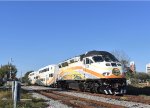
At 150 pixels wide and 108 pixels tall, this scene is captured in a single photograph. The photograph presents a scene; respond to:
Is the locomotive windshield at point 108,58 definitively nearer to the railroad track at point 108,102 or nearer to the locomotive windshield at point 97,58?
the locomotive windshield at point 97,58

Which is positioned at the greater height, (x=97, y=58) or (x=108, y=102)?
(x=97, y=58)

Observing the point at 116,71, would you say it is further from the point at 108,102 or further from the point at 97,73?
the point at 108,102

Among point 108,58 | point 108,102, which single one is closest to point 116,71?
point 108,58

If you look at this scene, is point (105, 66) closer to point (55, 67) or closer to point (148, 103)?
point (148, 103)

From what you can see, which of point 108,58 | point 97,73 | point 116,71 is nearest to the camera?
point 116,71

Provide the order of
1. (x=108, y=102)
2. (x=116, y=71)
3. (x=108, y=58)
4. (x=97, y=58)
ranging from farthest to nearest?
(x=97, y=58), (x=108, y=58), (x=116, y=71), (x=108, y=102)

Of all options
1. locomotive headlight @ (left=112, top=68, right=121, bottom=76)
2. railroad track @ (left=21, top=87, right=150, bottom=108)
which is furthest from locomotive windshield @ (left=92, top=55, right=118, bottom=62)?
railroad track @ (left=21, top=87, right=150, bottom=108)

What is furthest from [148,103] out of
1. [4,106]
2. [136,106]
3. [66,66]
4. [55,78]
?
[55,78]

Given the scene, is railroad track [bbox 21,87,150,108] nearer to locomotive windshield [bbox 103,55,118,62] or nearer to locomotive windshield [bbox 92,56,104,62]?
locomotive windshield [bbox 103,55,118,62]

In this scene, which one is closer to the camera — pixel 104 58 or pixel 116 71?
pixel 116 71

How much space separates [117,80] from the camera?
96.6 feet

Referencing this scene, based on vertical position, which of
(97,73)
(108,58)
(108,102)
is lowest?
(108,102)

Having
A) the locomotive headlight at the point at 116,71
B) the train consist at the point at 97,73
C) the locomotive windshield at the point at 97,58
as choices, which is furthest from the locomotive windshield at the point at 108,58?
the locomotive headlight at the point at 116,71

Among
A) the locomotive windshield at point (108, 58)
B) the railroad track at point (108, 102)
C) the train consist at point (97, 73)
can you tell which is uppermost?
the locomotive windshield at point (108, 58)
